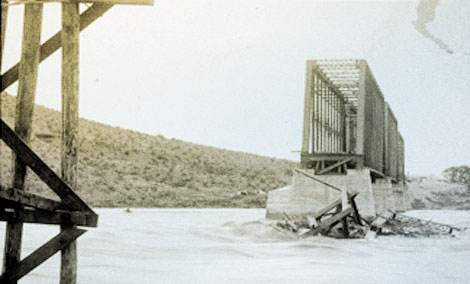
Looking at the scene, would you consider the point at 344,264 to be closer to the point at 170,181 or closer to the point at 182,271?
the point at 182,271

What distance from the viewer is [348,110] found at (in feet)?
120

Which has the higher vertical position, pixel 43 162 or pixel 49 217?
pixel 43 162

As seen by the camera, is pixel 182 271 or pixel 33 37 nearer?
pixel 33 37

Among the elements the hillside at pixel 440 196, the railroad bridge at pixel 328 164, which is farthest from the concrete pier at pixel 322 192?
the hillside at pixel 440 196

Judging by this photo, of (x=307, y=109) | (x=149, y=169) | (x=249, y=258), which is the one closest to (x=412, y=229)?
(x=307, y=109)

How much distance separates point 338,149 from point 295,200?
12.4m

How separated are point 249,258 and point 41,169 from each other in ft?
21.6

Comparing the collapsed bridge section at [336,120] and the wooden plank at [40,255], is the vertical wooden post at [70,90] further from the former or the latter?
the collapsed bridge section at [336,120]

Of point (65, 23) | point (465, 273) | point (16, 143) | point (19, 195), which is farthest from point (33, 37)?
point (465, 273)

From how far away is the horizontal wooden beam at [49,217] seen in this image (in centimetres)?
566

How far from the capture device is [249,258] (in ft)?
37.6

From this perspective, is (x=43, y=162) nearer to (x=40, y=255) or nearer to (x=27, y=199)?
(x=27, y=199)

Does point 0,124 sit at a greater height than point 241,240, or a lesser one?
greater

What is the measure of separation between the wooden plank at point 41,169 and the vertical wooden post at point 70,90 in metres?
0.57
